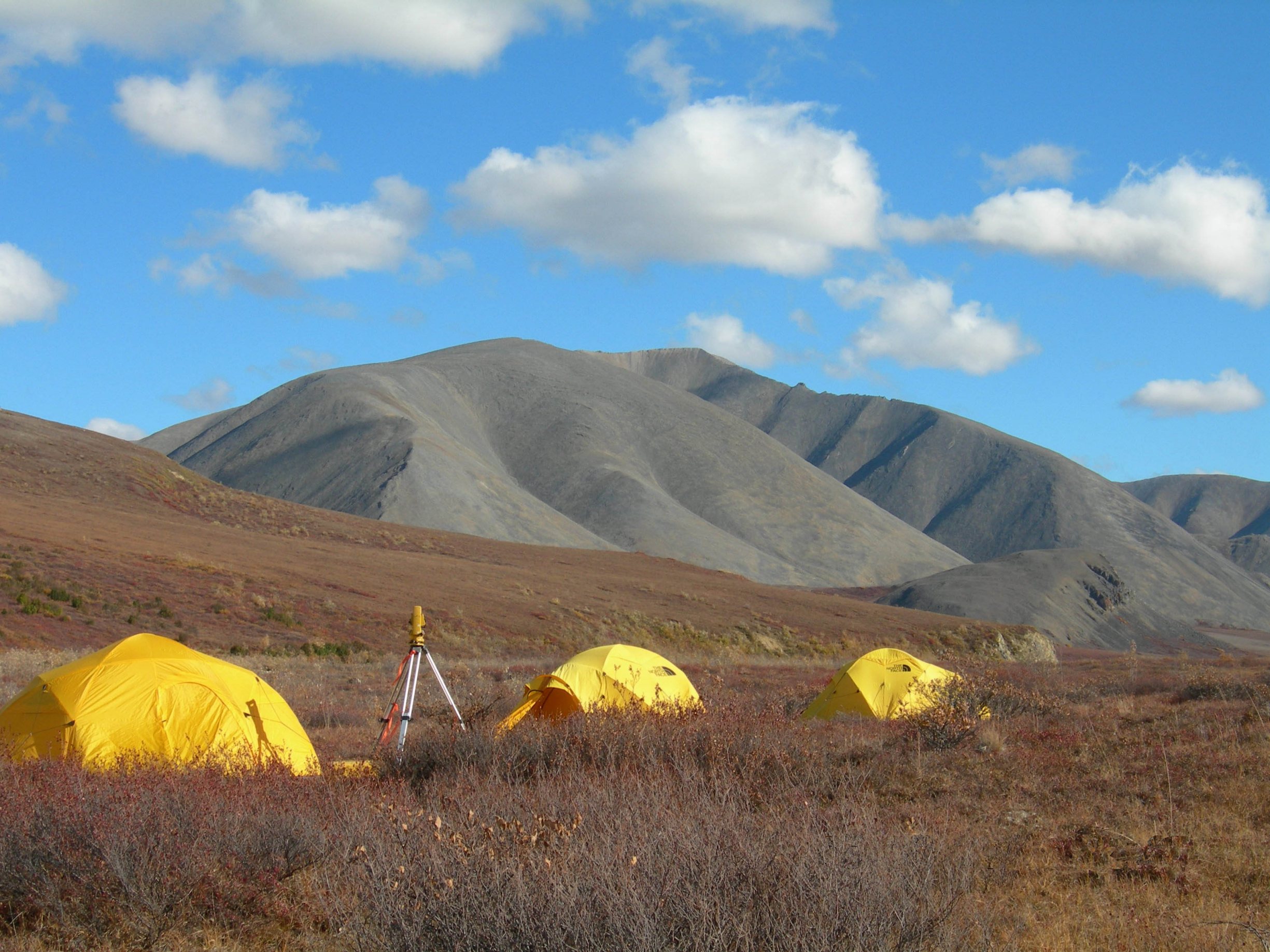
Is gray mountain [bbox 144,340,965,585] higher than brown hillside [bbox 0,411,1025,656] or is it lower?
higher

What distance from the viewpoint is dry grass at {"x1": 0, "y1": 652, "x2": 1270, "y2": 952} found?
3.93 metres

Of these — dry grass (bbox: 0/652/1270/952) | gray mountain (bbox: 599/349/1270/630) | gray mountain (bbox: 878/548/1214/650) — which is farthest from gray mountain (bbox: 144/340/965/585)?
dry grass (bbox: 0/652/1270/952)

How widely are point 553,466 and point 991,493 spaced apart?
79104 mm

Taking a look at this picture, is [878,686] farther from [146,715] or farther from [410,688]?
[146,715]

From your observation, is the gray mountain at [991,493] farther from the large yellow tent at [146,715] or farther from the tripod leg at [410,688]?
the large yellow tent at [146,715]

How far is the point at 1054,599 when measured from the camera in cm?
7512

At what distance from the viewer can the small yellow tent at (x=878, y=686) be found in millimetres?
14328

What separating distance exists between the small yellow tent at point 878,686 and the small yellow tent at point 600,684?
6.86 ft

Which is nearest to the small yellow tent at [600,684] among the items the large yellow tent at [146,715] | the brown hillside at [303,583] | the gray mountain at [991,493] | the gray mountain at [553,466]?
the large yellow tent at [146,715]

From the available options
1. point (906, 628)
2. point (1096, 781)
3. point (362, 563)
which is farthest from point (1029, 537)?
point (1096, 781)

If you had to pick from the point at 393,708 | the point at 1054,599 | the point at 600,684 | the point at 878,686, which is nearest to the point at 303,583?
the point at 600,684

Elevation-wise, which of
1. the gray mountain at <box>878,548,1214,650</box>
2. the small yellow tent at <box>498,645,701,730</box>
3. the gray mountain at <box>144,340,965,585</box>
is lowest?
the small yellow tent at <box>498,645,701,730</box>

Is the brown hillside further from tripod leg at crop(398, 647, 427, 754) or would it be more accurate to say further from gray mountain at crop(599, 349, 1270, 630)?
gray mountain at crop(599, 349, 1270, 630)

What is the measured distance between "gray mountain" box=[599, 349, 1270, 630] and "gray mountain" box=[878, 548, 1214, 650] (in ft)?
91.3
